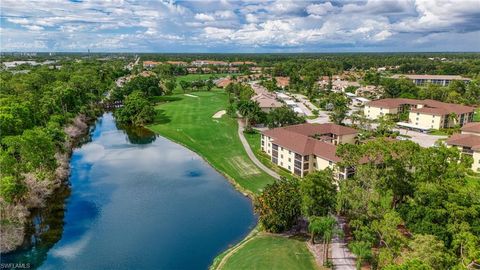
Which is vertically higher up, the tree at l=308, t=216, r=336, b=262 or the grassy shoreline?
the tree at l=308, t=216, r=336, b=262

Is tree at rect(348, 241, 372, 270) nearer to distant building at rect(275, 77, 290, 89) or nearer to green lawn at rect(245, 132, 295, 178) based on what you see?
green lawn at rect(245, 132, 295, 178)

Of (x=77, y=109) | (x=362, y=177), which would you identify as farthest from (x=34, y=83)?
(x=362, y=177)

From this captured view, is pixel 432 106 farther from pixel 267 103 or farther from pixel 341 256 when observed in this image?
pixel 341 256

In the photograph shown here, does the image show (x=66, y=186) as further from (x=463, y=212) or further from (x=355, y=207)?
(x=463, y=212)

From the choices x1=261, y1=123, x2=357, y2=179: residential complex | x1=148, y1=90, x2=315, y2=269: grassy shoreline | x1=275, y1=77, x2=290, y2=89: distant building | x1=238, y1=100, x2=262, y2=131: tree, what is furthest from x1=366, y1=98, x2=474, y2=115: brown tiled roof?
x1=275, y1=77, x2=290, y2=89: distant building

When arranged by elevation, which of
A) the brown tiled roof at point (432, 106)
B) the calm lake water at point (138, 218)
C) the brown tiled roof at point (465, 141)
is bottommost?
the calm lake water at point (138, 218)

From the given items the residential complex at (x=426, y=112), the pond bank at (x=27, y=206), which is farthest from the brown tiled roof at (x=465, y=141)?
the pond bank at (x=27, y=206)

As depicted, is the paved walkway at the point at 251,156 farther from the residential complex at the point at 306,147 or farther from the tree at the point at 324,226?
the tree at the point at 324,226

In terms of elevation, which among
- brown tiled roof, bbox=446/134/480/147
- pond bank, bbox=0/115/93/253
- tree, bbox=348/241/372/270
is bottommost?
pond bank, bbox=0/115/93/253
